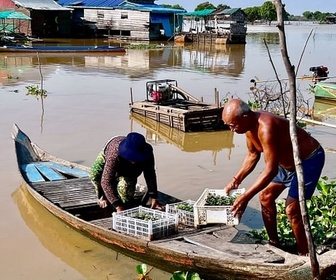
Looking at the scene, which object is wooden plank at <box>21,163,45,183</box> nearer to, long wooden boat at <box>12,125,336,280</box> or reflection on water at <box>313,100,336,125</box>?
long wooden boat at <box>12,125,336,280</box>

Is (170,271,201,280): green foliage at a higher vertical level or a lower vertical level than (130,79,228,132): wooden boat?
lower

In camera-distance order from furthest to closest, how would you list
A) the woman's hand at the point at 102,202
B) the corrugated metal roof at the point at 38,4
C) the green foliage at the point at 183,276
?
the corrugated metal roof at the point at 38,4, the woman's hand at the point at 102,202, the green foliage at the point at 183,276

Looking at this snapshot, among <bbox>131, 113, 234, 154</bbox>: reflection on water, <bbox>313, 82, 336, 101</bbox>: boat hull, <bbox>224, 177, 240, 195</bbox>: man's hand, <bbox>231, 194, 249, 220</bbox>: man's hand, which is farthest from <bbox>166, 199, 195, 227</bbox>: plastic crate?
<bbox>313, 82, 336, 101</bbox>: boat hull

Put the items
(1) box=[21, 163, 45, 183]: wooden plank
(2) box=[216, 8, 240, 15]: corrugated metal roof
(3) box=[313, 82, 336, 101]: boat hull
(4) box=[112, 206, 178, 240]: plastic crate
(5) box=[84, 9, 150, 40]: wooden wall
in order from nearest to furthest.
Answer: (4) box=[112, 206, 178, 240]: plastic crate
(1) box=[21, 163, 45, 183]: wooden plank
(3) box=[313, 82, 336, 101]: boat hull
(5) box=[84, 9, 150, 40]: wooden wall
(2) box=[216, 8, 240, 15]: corrugated metal roof

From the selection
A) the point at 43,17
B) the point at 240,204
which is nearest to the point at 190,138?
the point at 240,204

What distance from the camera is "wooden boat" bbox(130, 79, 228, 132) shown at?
476 inches

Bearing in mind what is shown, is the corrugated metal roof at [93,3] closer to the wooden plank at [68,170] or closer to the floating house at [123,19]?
the floating house at [123,19]

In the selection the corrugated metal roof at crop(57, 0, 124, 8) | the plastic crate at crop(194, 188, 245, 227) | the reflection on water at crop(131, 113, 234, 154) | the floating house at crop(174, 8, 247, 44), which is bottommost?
the reflection on water at crop(131, 113, 234, 154)

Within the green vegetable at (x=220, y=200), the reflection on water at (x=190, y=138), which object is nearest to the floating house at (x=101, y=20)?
the reflection on water at (x=190, y=138)

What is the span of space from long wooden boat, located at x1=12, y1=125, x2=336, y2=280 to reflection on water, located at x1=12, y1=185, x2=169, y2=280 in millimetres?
184

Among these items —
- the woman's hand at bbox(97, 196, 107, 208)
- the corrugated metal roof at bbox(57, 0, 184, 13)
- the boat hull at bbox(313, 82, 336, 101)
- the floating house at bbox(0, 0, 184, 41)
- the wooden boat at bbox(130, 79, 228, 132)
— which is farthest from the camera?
the corrugated metal roof at bbox(57, 0, 184, 13)

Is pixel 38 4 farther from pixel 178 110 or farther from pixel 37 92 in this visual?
pixel 178 110

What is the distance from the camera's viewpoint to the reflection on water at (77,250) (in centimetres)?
560

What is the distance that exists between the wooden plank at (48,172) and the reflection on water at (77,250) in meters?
0.44
